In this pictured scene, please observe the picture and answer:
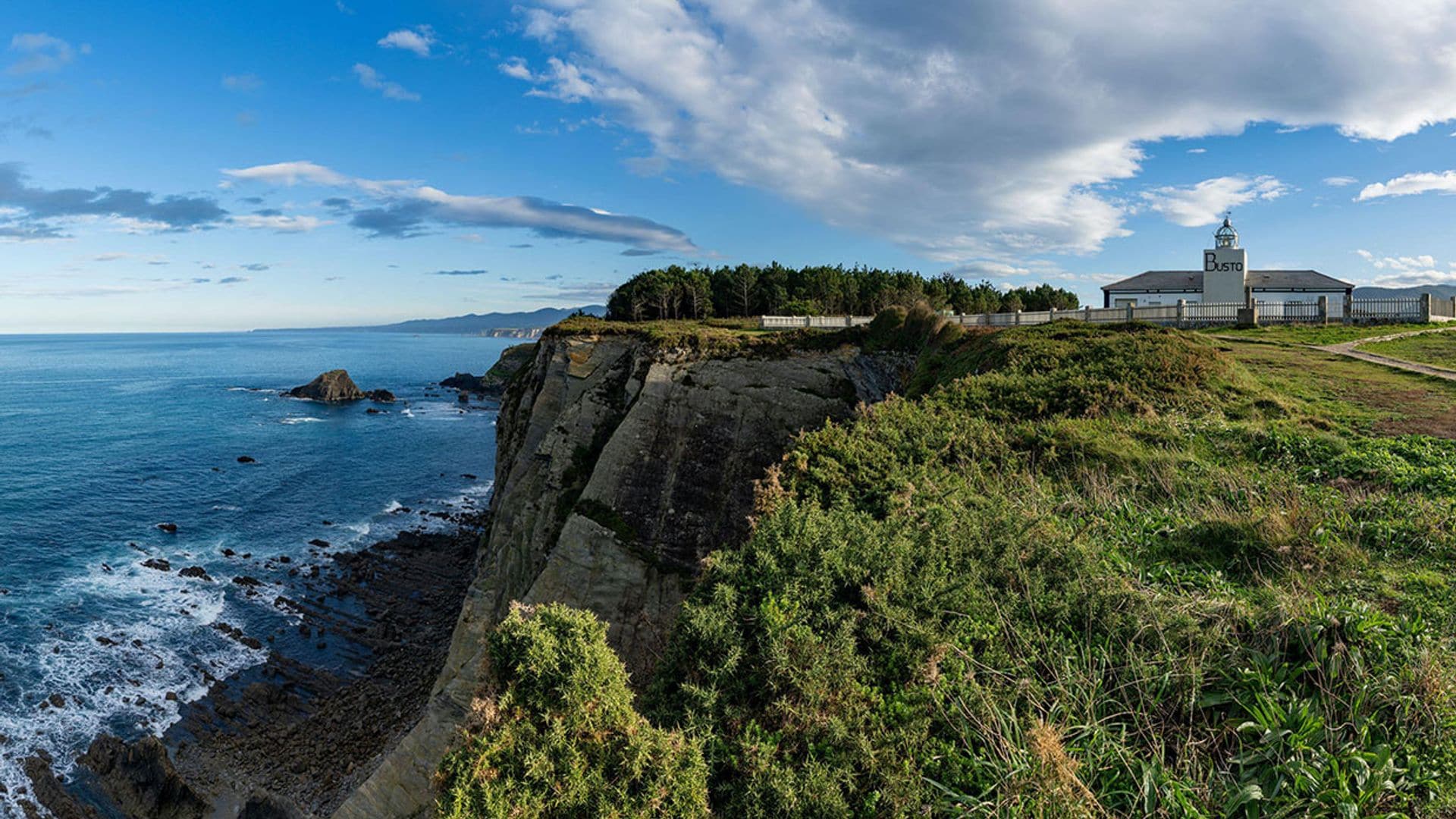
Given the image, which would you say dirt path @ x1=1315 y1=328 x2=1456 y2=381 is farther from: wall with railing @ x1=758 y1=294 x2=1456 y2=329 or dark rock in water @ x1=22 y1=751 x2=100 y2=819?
dark rock in water @ x1=22 y1=751 x2=100 y2=819

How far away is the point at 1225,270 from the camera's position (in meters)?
58.7

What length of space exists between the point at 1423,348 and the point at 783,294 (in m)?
50.1

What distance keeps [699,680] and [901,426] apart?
7525mm

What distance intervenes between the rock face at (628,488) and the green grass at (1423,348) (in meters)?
15.6

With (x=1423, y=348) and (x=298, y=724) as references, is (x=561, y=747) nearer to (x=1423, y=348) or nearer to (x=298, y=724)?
(x=298, y=724)

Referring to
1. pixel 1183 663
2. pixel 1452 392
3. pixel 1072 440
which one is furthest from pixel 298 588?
pixel 1452 392

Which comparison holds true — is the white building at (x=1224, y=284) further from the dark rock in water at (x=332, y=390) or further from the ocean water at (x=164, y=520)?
the dark rock in water at (x=332, y=390)

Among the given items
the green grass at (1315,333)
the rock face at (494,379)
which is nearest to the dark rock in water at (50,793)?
the green grass at (1315,333)

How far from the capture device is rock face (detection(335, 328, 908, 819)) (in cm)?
1905

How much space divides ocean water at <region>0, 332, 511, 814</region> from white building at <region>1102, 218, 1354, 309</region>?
59660 mm

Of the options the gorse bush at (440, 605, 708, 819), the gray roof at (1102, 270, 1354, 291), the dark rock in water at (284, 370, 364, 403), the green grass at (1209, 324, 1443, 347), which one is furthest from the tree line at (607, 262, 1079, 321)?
the gorse bush at (440, 605, 708, 819)

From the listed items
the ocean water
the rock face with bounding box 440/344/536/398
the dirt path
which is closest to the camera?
the dirt path

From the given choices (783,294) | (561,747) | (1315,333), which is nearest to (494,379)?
(783,294)

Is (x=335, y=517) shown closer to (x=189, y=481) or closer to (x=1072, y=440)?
(x=189, y=481)
